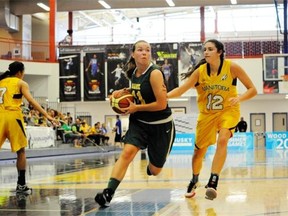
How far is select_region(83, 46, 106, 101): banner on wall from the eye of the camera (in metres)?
30.5

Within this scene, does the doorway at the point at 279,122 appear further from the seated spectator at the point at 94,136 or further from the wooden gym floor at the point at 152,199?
the wooden gym floor at the point at 152,199

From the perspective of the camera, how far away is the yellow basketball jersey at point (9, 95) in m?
7.39

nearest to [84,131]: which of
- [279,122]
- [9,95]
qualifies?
[279,122]

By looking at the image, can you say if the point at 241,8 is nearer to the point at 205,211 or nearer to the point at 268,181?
the point at 268,181

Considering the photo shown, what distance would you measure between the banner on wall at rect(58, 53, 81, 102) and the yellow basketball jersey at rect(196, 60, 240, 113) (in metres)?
24.3

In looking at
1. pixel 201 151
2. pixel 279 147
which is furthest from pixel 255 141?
pixel 201 151

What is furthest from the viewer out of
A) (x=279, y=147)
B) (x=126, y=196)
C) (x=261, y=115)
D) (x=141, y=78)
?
(x=261, y=115)

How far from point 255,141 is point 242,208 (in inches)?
910

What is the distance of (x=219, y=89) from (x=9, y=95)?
9.96 feet

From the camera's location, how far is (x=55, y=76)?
30.9 m

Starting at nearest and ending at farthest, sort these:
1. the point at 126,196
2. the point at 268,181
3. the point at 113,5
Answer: the point at 126,196, the point at 268,181, the point at 113,5

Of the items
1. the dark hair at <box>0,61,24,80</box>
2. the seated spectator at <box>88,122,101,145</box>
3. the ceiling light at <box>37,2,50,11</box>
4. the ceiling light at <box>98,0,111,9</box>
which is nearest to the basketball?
the dark hair at <box>0,61,24,80</box>

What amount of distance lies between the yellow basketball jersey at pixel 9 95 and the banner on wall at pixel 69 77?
22.9 meters

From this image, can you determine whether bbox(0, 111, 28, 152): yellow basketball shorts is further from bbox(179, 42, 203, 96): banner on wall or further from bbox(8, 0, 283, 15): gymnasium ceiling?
bbox(8, 0, 283, 15): gymnasium ceiling
